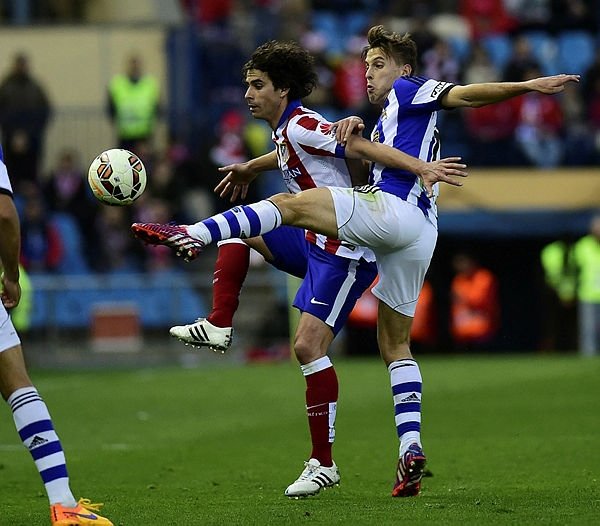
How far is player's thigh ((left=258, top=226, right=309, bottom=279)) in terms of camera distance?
28.7 feet

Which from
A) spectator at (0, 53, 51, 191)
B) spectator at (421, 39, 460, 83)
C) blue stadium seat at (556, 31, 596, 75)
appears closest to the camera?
spectator at (421, 39, 460, 83)

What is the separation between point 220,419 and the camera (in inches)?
536

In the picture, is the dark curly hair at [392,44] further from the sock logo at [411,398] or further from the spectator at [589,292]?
the spectator at [589,292]

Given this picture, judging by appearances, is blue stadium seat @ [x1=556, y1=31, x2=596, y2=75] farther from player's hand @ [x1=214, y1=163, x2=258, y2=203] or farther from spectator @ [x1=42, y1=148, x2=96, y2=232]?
player's hand @ [x1=214, y1=163, x2=258, y2=203]

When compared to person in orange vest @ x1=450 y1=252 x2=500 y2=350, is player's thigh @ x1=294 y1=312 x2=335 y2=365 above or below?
above

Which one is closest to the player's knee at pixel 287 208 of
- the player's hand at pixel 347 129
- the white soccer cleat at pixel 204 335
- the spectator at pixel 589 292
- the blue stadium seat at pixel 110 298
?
the player's hand at pixel 347 129

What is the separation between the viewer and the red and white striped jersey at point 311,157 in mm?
8242

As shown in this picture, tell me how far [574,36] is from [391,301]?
704 inches

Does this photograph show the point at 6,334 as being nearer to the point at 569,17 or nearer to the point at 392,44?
the point at 392,44

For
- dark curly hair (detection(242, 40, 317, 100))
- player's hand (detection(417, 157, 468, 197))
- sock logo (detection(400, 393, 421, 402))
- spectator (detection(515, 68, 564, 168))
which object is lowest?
sock logo (detection(400, 393, 421, 402))

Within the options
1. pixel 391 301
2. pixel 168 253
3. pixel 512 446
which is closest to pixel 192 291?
pixel 168 253

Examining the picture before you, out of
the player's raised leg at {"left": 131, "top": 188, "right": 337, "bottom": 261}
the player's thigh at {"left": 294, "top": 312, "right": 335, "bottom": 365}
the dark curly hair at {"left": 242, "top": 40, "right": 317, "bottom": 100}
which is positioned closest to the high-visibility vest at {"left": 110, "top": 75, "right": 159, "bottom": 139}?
the dark curly hair at {"left": 242, "top": 40, "right": 317, "bottom": 100}

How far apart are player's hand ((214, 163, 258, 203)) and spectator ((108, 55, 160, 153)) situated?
1349cm

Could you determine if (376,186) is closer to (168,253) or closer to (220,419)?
(220,419)
